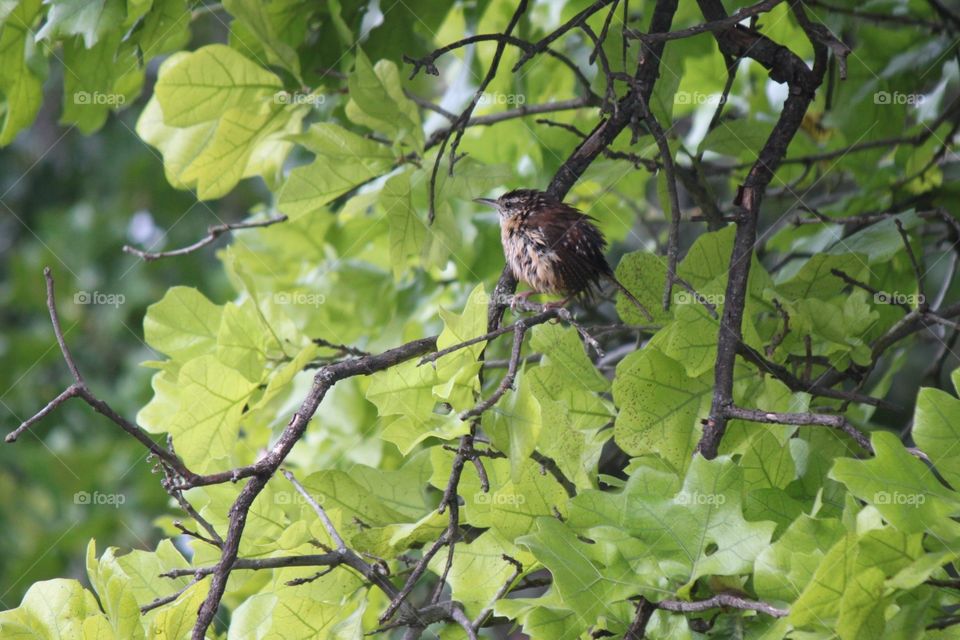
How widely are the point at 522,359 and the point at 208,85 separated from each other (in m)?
0.86

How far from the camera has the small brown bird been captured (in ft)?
6.90

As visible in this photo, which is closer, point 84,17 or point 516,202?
point 84,17

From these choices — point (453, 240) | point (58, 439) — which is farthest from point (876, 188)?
point (58, 439)

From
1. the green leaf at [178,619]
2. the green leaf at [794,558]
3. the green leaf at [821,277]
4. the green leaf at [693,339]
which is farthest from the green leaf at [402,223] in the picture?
the green leaf at [794,558]

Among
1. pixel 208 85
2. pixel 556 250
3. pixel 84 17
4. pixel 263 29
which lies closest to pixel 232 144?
pixel 208 85

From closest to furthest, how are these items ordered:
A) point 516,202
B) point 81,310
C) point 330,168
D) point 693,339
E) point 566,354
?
point 693,339 < point 566,354 < point 330,168 < point 516,202 < point 81,310

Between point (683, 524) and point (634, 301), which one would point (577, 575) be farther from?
point (634, 301)

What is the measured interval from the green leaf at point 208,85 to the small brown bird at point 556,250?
63cm

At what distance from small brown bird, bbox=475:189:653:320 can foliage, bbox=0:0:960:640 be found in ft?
0.51

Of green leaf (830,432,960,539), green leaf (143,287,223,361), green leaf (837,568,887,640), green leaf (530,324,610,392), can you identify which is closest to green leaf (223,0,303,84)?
green leaf (143,287,223,361)

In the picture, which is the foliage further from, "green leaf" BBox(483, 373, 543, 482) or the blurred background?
the blurred background

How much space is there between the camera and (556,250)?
2105 mm

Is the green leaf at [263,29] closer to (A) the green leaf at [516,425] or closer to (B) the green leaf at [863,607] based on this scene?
(A) the green leaf at [516,425]

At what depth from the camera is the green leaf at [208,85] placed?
1.98 metres
